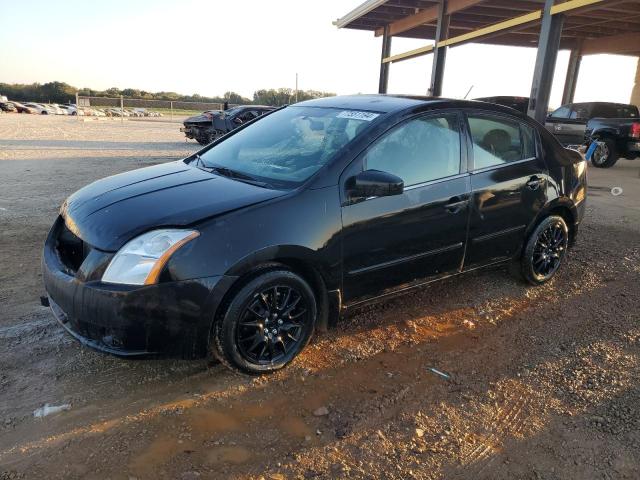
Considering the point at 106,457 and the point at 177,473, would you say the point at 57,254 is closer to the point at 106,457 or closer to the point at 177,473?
the point at 106,457

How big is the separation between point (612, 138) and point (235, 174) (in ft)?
42.8

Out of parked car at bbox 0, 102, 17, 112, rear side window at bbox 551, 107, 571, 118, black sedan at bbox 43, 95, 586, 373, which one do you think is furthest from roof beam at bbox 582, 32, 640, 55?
parked car at bbox 0, 102, 17, 112

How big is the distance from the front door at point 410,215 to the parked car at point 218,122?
1176cm

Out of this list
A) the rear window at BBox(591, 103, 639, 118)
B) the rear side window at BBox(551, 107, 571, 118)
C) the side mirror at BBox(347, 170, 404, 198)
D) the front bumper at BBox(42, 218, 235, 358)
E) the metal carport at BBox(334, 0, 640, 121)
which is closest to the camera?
the front bumper at BBox(42, 218, 235, 358)

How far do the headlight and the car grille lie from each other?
0.95ft

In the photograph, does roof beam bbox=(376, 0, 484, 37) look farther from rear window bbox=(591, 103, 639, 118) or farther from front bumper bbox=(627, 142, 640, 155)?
front bumper bbox=(627, 142, 640, 155)

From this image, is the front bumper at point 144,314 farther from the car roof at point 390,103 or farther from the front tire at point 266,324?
Answer: the car roof at point 390,103

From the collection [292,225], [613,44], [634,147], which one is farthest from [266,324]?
[613,44]

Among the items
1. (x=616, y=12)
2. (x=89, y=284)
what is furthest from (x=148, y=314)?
(x=616, y=12)

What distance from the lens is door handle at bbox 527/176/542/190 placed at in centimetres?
421

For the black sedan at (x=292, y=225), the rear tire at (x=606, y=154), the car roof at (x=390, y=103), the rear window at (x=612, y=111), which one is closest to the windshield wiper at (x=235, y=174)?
the black sedan at (x=292, y=225)

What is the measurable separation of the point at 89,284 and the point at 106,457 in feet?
2.87

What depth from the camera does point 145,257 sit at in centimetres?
261

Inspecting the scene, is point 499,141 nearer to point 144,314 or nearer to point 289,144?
point 289,144
